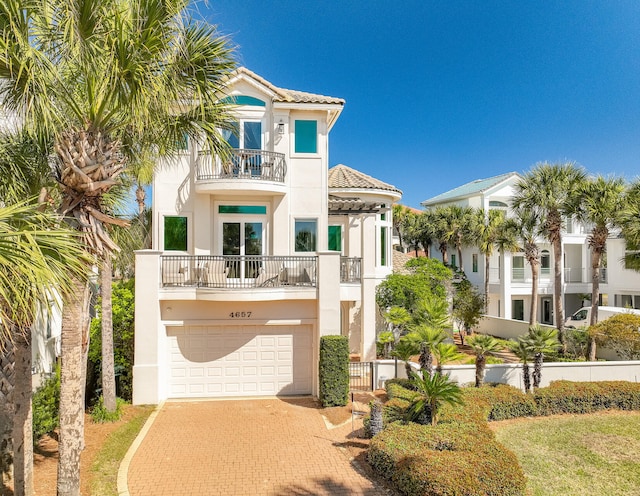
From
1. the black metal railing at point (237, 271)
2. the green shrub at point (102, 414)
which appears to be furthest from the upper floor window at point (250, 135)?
the green shrub at point (102, 414)

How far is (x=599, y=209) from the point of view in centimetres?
1911

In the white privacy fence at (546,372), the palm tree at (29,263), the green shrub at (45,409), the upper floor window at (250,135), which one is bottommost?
the white privacy fence at (546,372)

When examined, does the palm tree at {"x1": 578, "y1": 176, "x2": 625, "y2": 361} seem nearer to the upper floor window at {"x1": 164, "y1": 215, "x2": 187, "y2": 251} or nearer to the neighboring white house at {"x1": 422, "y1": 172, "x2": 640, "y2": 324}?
the neighboring white house at {"x1": 422, "y1": 172, "x2": 640, "y2": 324}

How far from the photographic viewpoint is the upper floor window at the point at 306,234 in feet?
53.7

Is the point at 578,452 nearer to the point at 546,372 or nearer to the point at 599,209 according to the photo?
the point at 546,372

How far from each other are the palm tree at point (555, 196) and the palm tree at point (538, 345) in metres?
7.70

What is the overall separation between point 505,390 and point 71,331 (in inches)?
489

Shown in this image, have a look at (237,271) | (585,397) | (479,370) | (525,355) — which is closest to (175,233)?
(237,271)

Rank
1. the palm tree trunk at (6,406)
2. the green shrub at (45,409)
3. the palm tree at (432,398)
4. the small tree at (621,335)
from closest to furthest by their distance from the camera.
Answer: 1. the palm tree trunk at (6,406)
2. the green shrub at (45,409)
3. the palm tree at (432,398)
4. the small tree at (621,335)

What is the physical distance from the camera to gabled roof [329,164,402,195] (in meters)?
19.8

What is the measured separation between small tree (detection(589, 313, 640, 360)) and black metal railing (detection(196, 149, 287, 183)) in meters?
15.9

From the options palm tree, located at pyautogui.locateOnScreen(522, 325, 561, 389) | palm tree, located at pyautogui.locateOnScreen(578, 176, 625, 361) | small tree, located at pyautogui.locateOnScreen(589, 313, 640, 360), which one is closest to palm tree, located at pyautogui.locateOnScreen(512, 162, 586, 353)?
palm tree, located at pyautogui.locateOnScreen(578, 176, 625, 361)

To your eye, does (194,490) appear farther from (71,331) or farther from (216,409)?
(216,409)

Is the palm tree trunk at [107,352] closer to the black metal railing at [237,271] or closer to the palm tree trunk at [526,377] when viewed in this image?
the black metal railing at [237,271]
